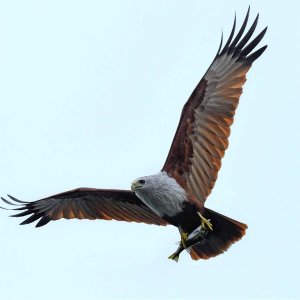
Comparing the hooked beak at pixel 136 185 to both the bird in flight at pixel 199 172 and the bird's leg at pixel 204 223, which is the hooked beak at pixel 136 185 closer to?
the bird in flight at pixel 199 172

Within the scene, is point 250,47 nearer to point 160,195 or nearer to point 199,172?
point 199,172

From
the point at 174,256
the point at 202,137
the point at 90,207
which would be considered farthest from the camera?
the point at 90,207

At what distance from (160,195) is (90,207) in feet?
7.12

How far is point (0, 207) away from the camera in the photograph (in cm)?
1623

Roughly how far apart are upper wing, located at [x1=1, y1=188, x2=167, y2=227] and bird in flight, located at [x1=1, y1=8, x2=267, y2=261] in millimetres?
16

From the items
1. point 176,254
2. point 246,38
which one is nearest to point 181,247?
point 176,254

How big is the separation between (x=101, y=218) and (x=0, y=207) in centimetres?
168

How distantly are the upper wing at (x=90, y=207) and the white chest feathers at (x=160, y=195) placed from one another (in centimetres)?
115

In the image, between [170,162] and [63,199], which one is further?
[63,199]

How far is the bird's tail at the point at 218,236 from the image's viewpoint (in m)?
14.7

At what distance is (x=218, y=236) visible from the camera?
14.9 m

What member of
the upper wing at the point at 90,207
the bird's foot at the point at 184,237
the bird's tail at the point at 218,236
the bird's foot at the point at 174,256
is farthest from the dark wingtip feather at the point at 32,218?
the bird's foot at the point at 184,237

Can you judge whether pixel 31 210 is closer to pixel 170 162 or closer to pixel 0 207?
pixel 0 207

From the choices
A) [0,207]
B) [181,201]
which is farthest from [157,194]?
[0,207]
